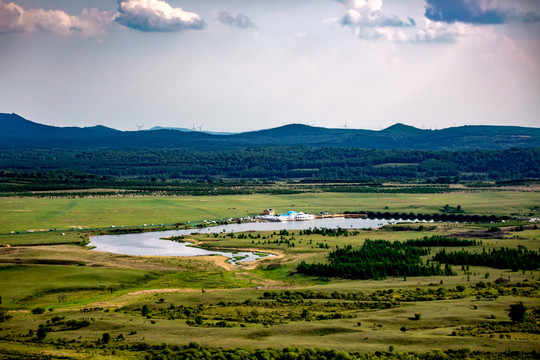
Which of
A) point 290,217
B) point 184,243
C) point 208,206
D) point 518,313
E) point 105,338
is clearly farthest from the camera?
point 208,206

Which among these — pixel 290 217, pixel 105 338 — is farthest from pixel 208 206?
pixel 105 338

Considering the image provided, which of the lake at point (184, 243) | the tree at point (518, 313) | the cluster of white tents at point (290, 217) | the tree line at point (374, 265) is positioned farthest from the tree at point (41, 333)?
the cluster of white tents at point (290, 217)

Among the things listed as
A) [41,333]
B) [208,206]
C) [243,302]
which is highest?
[208,206]

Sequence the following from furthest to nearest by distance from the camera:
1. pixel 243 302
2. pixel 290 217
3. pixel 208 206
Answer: pixel 208 206
pixel 290 217
pixel 243 302

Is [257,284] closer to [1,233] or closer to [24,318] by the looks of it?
[24,318]

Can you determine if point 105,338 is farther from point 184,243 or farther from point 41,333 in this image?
point 184,243

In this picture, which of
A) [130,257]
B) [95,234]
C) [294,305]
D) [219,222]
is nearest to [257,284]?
[294,305]
